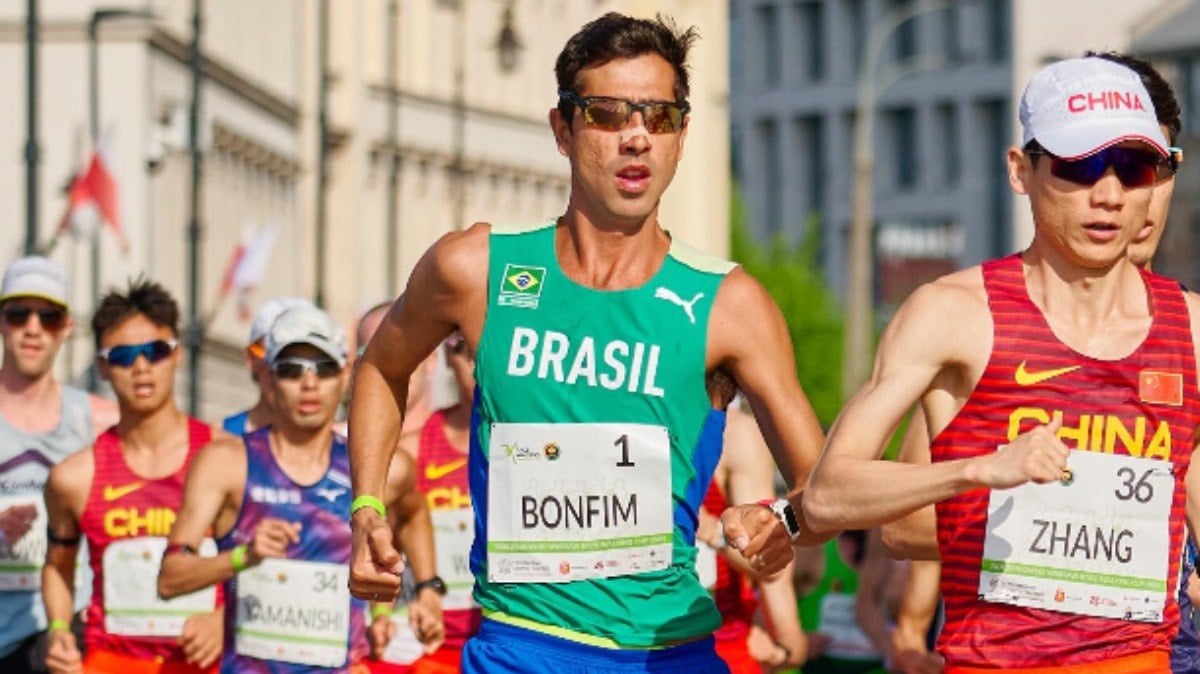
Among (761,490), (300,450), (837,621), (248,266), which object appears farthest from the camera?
(248,266)

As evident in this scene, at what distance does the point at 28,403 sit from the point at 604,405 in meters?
6.60

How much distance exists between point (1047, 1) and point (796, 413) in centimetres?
9288

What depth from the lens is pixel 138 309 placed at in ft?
44.2

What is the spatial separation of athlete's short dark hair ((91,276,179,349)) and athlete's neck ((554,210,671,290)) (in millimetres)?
5466

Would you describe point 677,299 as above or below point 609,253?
below

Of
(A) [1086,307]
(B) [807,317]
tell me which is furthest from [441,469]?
(B) [807,317]

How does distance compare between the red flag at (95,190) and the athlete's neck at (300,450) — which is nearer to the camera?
the athlete's neck at (300,450)

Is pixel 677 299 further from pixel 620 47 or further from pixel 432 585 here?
pixel 432 585

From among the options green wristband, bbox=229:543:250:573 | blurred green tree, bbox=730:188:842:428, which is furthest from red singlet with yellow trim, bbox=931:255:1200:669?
blurred green tree, bbox=730:188:842:428

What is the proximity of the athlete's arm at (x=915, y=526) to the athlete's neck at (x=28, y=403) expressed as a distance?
19.8 feet

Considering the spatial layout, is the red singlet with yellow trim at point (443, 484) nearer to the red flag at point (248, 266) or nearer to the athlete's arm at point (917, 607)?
the athlete's arm at point (917, 607)

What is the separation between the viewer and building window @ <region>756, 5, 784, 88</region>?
381ft

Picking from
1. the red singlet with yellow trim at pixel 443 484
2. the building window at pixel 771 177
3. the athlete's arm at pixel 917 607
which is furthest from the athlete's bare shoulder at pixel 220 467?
the building window at pixel 771 177

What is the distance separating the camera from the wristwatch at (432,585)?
11.9 m
